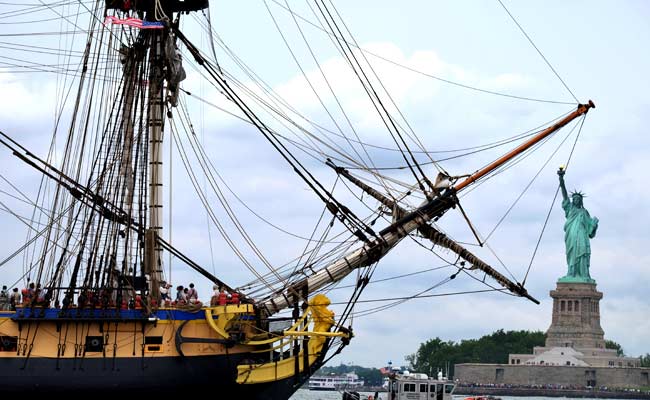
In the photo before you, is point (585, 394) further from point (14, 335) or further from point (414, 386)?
point (14, 335)

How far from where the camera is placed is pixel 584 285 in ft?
568

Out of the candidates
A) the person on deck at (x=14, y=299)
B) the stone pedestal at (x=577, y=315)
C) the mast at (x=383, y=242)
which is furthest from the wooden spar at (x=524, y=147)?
the stone pedestal at (x=577, y=315)

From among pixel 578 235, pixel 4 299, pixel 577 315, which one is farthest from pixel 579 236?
pixel 4 299

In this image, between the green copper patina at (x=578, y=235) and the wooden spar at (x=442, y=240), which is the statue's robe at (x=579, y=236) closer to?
the green copper patina at (x=578, y=235)

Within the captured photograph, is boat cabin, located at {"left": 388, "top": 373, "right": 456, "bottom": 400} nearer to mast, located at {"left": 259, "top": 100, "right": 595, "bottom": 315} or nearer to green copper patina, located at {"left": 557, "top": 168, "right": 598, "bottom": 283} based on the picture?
mast, located at {"left": 259, "top": 100, "right": 595, "bottom": 315}

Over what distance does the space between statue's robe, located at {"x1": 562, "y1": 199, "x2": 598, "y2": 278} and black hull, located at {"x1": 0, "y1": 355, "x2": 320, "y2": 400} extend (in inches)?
5164

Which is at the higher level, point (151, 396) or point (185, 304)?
point (185, 304)

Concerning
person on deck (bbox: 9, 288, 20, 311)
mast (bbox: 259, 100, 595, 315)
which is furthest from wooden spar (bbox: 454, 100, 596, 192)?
person on deck (bbox: 9, 288, 20, 311)

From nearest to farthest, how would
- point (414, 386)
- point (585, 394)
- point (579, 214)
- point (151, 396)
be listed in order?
point (151, 396) → point (414, 386) → point (585, 394) → point (579, 214)

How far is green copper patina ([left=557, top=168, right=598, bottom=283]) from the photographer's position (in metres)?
175

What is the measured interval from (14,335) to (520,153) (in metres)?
20.4

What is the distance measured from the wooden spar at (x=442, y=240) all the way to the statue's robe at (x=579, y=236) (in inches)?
5001

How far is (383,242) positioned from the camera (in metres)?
50.3

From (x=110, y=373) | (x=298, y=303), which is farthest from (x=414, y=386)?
(x=110, y=373)
